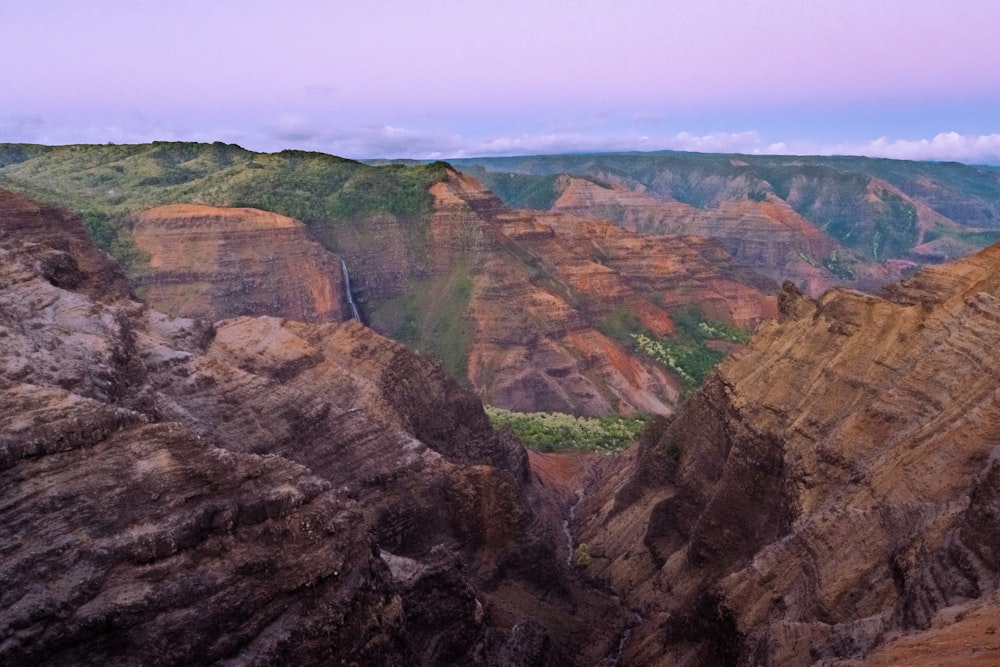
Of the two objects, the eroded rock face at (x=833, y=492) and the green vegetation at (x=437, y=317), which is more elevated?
the eroded rock face at (x=833, y=492)

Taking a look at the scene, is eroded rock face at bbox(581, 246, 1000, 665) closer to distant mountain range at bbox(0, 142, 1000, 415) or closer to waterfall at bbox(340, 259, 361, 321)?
distant mountain range at bbox(0, 142, 1000, 415)

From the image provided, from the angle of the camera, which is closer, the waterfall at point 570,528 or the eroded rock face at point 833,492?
the eroded rock face at point 833,492

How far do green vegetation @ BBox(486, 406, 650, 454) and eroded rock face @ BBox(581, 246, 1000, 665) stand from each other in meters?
26.9

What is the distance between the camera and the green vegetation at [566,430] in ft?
247

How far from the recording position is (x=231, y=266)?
98750 millimetres

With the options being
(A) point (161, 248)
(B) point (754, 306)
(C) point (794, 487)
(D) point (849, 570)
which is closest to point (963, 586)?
(D) point (849, 570)

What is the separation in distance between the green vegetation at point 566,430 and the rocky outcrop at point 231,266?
31.9m

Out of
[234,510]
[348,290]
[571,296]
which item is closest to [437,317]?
[348,290]

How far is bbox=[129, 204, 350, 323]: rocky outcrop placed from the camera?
318 feet

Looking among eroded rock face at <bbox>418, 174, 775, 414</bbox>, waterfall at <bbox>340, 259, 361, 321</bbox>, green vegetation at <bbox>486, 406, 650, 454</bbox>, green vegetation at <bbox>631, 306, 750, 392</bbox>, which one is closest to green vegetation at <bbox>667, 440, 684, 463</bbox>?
green vegetation at <bbox>486, 406, 650, 454</bbox>

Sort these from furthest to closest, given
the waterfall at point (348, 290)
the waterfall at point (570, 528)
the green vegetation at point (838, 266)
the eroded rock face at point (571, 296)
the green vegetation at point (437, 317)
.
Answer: the green vegetation at point (838, 266) → the waterfall at point (348, 290) → the green vegetation at point (437, 317) → the eroded rock face at point (571, 296) → the waterfall at point (570, 528)

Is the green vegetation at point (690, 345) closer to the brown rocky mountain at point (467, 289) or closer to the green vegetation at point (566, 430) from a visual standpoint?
the brown rocky mountain at point (467, 289)

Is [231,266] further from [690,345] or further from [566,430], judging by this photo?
[690,345]

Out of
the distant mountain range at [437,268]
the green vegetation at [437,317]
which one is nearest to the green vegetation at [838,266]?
the distant mountain range at [437,268]
